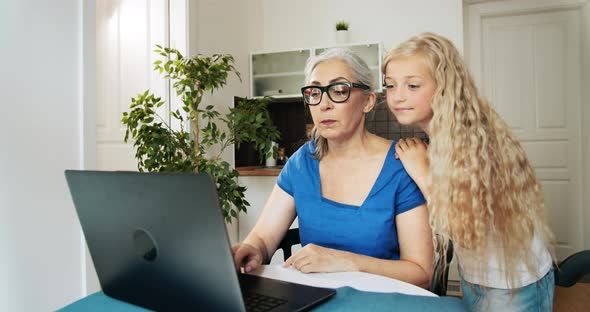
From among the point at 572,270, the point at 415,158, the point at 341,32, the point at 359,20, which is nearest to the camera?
the point at 415,158

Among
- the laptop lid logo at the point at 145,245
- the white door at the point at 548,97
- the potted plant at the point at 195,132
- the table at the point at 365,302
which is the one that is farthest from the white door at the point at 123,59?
the white door at the point at 548,97

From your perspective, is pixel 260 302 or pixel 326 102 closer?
pixel 260 302

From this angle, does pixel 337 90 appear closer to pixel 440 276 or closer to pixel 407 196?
pixel 407 196

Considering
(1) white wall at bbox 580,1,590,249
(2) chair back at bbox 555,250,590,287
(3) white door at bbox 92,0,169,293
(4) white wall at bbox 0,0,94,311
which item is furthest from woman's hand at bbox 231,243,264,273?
(1) white wall at bbox 580,1,590,249

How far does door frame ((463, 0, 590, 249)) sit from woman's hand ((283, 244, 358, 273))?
3.15 meters

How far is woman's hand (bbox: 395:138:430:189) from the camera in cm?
128

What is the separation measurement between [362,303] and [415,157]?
2.07 feet

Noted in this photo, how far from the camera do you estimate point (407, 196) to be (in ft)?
4.43

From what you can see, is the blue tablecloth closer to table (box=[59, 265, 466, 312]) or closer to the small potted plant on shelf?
table (box=[59, 265, 466, 312])

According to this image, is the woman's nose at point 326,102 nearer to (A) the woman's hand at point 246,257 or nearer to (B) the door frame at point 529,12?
(A) the woman's hand at point 246,257

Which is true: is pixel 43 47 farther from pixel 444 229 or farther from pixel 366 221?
pixel 444 229

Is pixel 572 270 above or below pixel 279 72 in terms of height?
below

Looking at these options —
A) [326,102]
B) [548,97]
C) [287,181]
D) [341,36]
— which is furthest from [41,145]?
[548,97]

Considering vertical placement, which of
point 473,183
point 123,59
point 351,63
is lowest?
point 473,183
